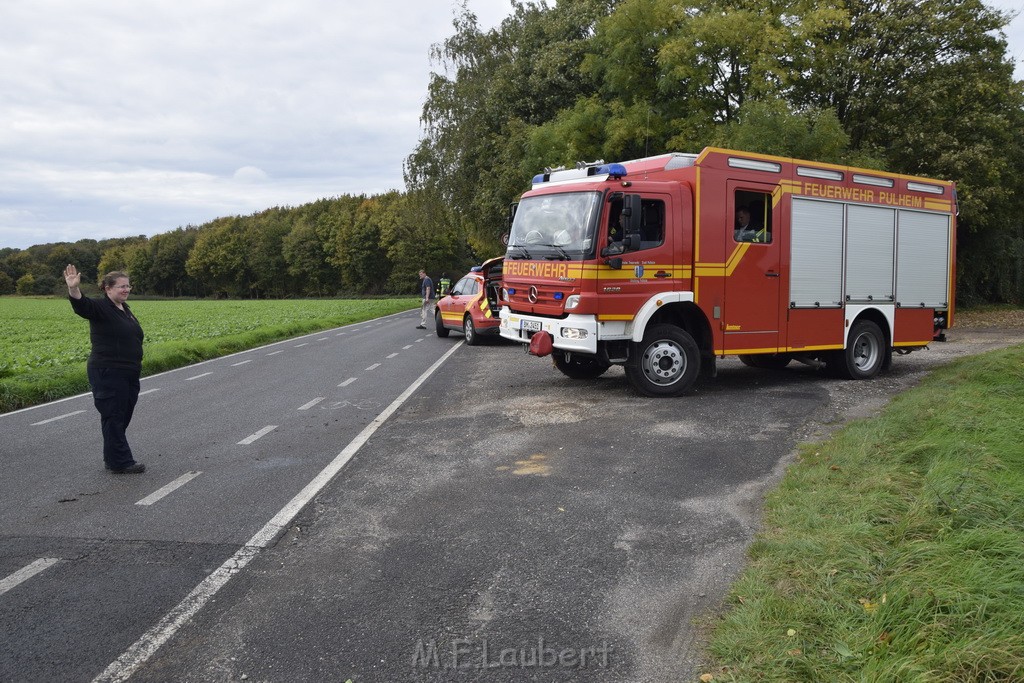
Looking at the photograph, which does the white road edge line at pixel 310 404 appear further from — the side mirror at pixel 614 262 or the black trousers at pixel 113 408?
the side mirror at pixel 614 262

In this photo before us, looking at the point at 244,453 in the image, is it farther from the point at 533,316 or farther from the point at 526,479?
the point at 533,316

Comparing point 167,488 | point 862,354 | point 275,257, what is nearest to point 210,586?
point 167,488

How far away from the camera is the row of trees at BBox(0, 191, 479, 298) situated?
3526 inches

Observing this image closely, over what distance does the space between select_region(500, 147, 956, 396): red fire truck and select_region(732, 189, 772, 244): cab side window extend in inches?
0.7

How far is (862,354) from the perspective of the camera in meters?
12.7

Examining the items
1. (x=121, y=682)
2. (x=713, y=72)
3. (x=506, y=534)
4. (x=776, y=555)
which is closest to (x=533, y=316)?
(x=506, y=534)

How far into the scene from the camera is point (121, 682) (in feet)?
11.2

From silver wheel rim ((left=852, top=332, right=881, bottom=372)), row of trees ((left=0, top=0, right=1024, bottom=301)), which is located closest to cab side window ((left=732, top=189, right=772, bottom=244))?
silver wheel rim ((left=852, top=332, right=881, bottom=372))

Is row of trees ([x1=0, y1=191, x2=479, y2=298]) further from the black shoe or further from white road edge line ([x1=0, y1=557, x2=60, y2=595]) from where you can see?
white road edge line ([x1=0, y1=557, x2=60, y2=595])

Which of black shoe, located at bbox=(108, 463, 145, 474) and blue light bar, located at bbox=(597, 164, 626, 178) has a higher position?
blue light bar, located at bbox=(597, 164, 626, 178)

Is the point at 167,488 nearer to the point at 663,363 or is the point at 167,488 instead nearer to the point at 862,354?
the point at 663,363

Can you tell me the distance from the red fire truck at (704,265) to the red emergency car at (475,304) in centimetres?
575

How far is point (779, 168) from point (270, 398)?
25.3 ft

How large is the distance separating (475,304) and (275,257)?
95.9 meters
